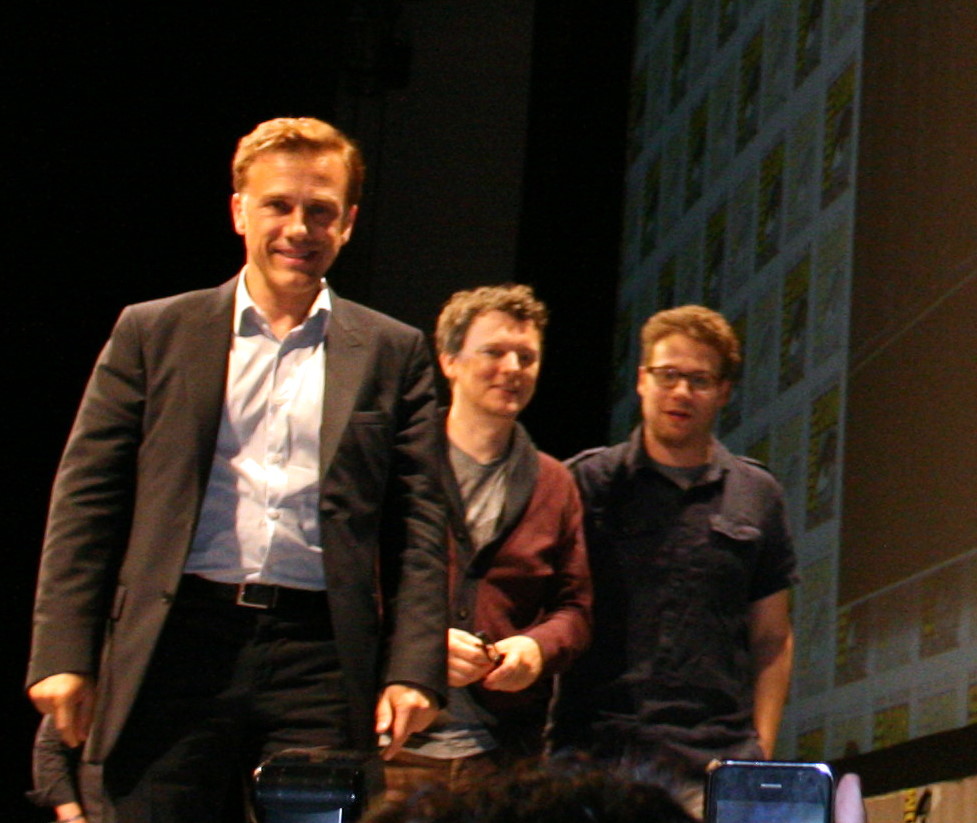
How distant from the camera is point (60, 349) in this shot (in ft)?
16.7

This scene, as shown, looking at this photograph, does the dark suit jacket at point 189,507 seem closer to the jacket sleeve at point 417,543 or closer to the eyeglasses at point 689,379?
the jacket sleeve at point 417,543

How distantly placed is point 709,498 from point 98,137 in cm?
287

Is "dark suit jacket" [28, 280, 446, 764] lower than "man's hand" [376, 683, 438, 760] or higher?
higher

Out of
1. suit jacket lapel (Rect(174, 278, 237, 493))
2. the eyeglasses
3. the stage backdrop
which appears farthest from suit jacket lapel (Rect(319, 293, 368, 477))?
the stage backdrop

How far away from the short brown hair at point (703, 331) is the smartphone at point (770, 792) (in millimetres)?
2041

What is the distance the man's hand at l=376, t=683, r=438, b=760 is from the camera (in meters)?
2.19

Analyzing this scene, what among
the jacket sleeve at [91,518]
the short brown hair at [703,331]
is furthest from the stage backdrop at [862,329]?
the jacket sleeve at [91,518]

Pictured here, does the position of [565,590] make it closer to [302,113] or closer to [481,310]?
[481,310]

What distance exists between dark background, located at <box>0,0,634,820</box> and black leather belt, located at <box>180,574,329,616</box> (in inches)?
119

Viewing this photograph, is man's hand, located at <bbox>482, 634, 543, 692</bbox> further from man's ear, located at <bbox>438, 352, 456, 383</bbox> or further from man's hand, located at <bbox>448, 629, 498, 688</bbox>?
man's ear, located at <bbox>438, 352, 456, 383</bbox>

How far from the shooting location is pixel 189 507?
7.11 ft

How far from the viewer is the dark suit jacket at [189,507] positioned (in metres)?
2.15

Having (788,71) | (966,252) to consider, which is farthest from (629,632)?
(788,71)

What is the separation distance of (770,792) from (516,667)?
5.34 ft
